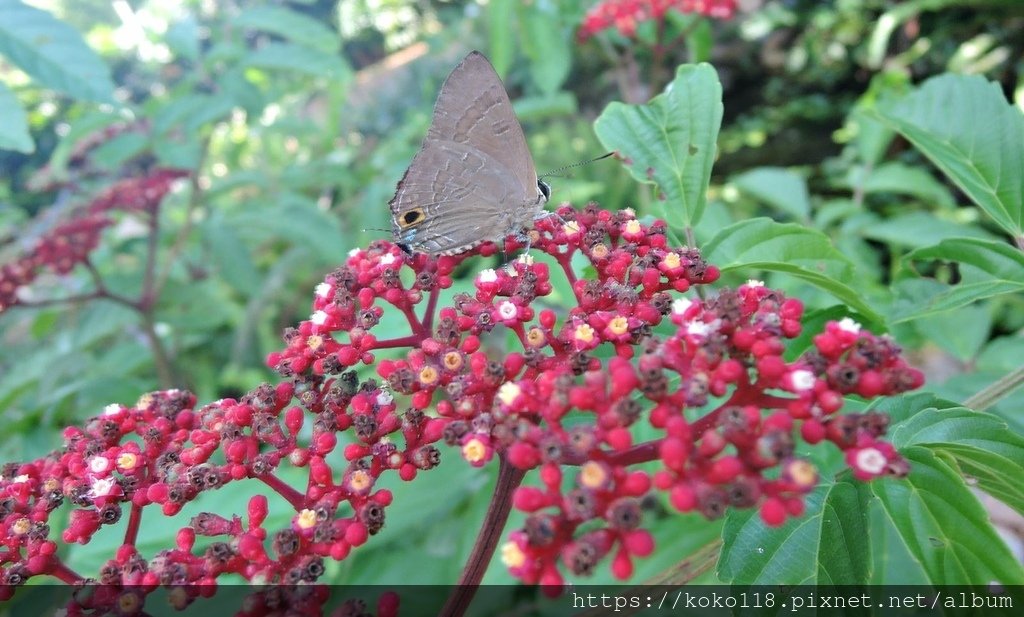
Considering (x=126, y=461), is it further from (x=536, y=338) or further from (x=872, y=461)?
(x=872, y=461)

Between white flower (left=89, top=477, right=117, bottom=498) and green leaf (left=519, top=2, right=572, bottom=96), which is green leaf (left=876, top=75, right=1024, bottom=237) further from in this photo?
white flower (left=89, top=477, right=117, bottom=498)

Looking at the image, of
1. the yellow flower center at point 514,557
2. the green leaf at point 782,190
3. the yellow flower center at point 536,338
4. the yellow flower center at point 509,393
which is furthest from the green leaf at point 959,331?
the yellow flower center at point 514,557

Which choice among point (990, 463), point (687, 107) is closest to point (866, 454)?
point (990, 463)

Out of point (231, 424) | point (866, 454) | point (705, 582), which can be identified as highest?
point (231, 424)

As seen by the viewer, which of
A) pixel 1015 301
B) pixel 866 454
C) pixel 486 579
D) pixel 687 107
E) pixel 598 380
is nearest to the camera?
pixel 866 454

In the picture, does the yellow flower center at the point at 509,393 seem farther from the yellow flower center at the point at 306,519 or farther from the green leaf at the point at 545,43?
the green leaf at the point at 545,43

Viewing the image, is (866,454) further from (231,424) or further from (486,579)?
(486,579)

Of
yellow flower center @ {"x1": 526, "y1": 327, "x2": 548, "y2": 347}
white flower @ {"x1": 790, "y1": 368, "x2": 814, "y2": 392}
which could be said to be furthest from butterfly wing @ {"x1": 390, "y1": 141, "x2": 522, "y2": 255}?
white flower @ {"x1": 790, "y1": 368, "x2": 814, "y2": 392}
